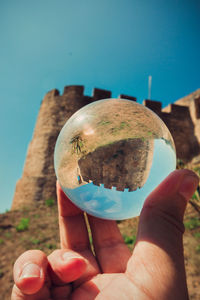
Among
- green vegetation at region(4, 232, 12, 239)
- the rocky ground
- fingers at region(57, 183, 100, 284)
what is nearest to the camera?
fingers at region(57, 183, 100, 284)

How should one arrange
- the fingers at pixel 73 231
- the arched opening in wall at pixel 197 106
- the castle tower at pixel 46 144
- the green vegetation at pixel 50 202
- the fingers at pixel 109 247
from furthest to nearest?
the arched opening in wall at pixel 197 106 < the castle tower at pixel 46 144 < the green vegetation at pixel 50 202 < the fingers at pixel 73 231 < the fingers at pixel 109 247

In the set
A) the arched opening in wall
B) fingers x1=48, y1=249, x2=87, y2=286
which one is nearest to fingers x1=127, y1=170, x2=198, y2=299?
fingers x1=48, y1=249, x2=87, y2=286

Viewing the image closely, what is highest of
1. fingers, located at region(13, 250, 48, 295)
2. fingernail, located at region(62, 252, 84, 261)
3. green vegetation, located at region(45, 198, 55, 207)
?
green vegetation, located at region(45, 198, 55, 207)

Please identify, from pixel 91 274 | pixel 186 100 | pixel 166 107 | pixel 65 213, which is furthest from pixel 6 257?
pixel 186 100

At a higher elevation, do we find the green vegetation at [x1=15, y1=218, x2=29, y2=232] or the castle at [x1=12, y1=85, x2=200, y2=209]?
the castle at [x1=12, y1=85, x2=200, y2=209]

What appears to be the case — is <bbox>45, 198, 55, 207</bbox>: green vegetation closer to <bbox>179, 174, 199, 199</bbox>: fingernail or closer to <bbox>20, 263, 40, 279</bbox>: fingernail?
<bbox>20, 263, 40, 279</bbox>: fingernail

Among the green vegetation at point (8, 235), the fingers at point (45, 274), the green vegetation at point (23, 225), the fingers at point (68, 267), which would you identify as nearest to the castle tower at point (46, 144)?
the green vegetation at point (23, 225)

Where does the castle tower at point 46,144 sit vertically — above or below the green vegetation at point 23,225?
above

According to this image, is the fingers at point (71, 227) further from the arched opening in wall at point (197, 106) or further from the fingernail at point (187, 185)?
the arched opening in wall at point (197, 106)
